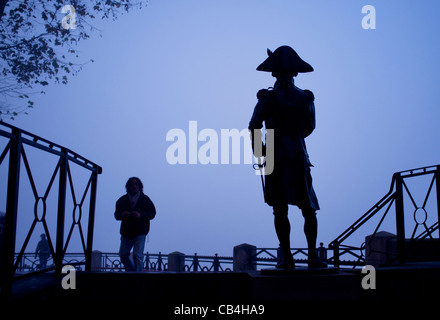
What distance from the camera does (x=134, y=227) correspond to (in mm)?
6777

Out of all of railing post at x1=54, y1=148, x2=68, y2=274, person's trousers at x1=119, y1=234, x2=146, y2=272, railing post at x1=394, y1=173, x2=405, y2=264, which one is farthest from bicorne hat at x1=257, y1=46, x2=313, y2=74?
railing post at x1=394, y1=173, x2=405, y2=264

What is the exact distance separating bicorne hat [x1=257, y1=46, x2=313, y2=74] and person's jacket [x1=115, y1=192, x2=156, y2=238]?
346 cm

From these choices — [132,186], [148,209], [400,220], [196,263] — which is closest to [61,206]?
[148,209]

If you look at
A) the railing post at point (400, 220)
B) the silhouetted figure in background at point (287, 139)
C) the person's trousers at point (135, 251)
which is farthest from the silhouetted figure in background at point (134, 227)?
the railing post at point (400, 220)

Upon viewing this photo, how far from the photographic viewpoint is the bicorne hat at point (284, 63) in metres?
4.47

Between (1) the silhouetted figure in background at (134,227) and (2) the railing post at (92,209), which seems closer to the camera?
(2) the railing post at (92,209)

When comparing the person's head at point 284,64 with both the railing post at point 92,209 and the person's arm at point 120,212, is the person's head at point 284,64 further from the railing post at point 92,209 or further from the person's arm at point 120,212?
the person's arm at point 120,212

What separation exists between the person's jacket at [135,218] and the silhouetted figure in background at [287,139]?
3070mm

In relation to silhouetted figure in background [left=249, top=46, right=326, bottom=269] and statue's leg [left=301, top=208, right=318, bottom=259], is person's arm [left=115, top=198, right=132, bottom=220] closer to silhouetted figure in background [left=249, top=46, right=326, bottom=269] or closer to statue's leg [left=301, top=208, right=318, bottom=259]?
silhouetted figure in background [left=249, top=46, right=326, bottom=269]

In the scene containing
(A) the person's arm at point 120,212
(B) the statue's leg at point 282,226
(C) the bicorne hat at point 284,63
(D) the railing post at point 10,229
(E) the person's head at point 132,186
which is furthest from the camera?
(E) the person's head at point 132,186

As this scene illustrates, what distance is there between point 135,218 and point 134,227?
0.53ft
